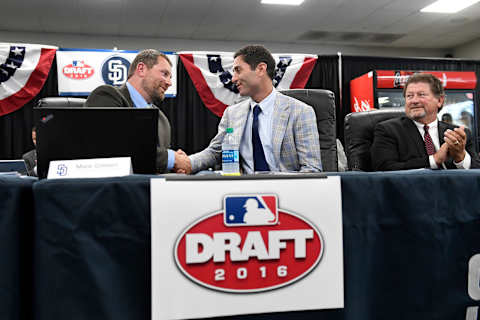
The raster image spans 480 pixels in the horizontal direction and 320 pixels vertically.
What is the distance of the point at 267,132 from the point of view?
2020 mm

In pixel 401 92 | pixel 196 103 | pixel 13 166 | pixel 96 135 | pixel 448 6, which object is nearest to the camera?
pixel 96 135

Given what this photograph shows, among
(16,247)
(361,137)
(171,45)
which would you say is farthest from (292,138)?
(171,45)

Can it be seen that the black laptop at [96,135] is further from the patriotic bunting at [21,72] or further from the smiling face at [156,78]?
the patriotic bunting at [21,72]

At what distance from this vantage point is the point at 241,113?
2.09 metres

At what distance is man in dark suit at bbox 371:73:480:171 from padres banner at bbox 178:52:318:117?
2570 mm

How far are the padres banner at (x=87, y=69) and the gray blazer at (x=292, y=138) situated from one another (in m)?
2.50

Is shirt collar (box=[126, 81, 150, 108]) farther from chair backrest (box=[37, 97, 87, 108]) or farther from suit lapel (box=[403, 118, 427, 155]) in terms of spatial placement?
suit lapel (box=[403, 118, 427, 155])

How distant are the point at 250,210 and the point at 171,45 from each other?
6333 mm

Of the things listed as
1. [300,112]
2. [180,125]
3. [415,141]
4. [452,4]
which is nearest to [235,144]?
[300,112]

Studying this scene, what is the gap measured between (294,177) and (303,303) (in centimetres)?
22

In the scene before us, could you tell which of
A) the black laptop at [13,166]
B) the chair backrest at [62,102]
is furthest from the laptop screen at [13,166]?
the chair backrest at [62,102]

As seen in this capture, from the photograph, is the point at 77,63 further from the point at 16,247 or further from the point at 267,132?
the point at 16,247

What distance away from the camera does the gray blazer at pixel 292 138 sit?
1.95 meters

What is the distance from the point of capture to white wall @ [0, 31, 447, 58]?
609 centimetres
